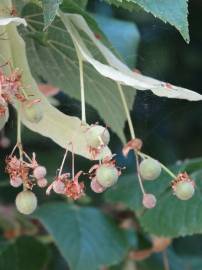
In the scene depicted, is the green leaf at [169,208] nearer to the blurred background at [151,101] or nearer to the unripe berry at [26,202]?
the blurred background at [151,101]

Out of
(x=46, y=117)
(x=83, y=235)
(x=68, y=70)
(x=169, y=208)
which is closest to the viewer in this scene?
(x=46, y=117)

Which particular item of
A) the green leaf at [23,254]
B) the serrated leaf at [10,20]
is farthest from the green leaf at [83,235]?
the serrated leaf at [10,20]

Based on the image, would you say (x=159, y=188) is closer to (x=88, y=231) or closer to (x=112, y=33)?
(x=88, y=231)

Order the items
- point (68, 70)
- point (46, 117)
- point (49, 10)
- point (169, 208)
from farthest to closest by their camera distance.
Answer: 1. point (169, 208)
2. point (68, 70)
3. point (46, 117)
4. point (49, 10)

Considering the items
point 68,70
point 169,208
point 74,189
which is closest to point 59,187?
point 74,189

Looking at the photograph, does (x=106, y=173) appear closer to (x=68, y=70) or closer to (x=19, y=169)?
(x=19, y=169)

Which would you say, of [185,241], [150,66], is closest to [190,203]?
[150,66]

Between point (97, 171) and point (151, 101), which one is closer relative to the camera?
point (97, 171)
